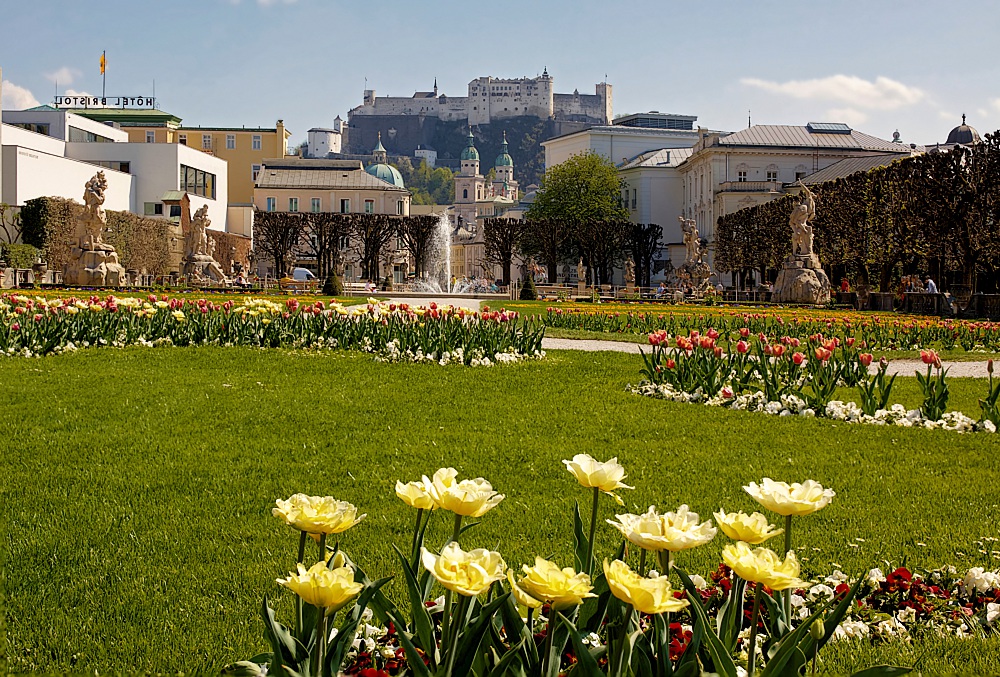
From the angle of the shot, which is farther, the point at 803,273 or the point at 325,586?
the point at 803,273

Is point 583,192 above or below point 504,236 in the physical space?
above

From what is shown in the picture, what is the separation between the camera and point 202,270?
42719mm

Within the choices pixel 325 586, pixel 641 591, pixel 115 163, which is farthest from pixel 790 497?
pixel 115 163

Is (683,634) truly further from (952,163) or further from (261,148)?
(261,148)

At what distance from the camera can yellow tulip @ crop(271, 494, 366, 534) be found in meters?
2.54

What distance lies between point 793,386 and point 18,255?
1451 inches

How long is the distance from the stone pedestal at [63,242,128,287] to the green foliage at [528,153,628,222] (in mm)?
45344

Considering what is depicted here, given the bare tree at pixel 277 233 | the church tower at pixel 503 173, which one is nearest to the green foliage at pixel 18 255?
the bare tree at pixel 277 233

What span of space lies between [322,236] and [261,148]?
76.1 ft

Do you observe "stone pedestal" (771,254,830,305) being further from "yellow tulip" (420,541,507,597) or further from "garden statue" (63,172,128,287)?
"yellow tulip" (420,541,507,597)

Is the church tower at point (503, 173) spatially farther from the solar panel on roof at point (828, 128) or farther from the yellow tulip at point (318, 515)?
the yellow tulip at point (318, 515)

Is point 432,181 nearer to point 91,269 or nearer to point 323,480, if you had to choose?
point 91,269

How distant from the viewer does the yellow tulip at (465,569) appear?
223 centimetres

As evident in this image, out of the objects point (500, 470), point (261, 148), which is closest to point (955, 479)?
point (500, 470)
